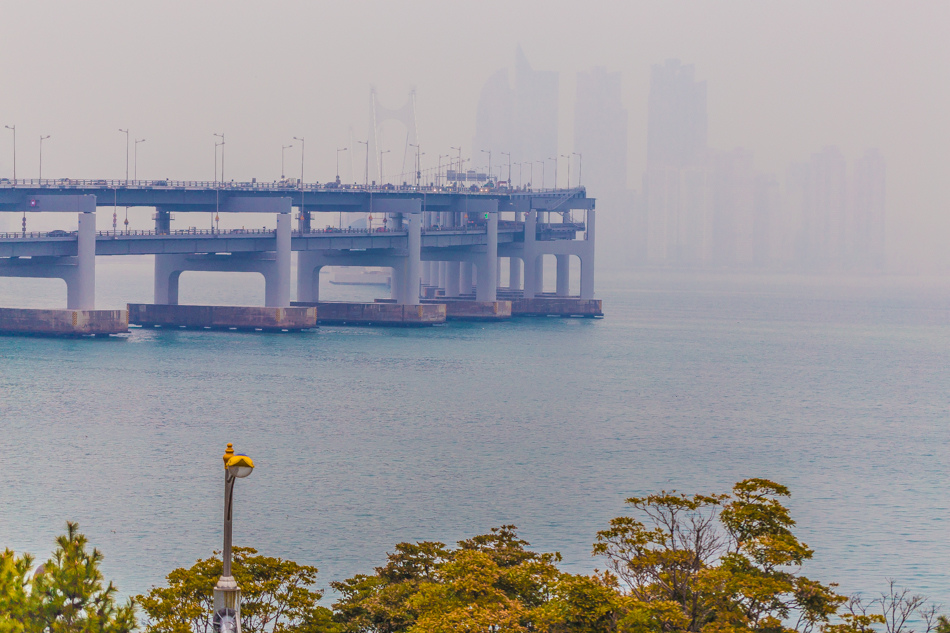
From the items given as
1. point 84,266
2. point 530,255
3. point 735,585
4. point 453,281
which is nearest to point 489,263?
point 530,255

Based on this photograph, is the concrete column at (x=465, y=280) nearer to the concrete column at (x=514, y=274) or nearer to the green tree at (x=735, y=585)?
the concrete column at (x=514, y=274)

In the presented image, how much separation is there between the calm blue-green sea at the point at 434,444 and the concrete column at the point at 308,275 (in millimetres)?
18860

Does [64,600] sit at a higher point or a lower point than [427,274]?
lower

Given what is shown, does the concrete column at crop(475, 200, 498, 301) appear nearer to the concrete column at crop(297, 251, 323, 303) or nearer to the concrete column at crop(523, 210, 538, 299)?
the concrete column at crop(523, 210, 538, 299)

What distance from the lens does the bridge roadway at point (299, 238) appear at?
87.1m

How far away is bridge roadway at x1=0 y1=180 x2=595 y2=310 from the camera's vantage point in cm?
8706

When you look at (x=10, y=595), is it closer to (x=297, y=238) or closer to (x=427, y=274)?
(x=297, y=238)

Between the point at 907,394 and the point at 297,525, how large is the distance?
50.4 meters

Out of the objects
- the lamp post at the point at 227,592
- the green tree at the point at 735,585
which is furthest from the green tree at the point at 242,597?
the green tree at the point at 735,585

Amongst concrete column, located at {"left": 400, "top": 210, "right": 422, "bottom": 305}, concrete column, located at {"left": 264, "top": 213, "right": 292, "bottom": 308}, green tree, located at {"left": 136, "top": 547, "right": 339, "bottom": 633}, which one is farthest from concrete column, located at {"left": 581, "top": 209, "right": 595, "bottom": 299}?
green tree, located at {"left": 136, "top": 547, "right": 339, "bottom": 633}

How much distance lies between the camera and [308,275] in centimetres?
11775

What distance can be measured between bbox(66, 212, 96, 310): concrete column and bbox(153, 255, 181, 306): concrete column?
15.6m

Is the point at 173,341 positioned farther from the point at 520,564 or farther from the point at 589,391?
the point at 520,564

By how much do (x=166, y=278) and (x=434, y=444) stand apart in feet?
203
